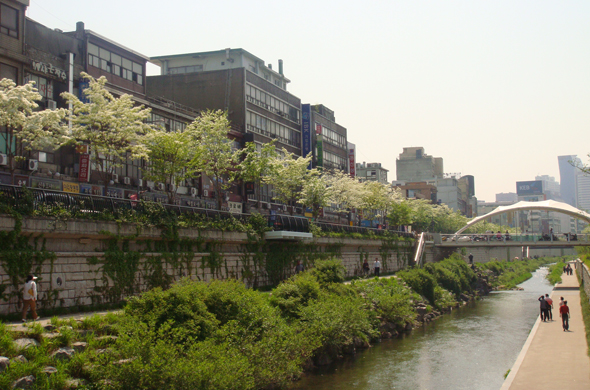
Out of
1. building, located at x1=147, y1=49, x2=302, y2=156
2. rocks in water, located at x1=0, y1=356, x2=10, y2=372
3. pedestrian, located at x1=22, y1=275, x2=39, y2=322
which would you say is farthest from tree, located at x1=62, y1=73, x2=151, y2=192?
building, located at x1=147, y1=49, x2=302, y2=156

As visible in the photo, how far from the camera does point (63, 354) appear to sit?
15914 mm

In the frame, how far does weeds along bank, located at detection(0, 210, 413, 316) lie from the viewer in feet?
67.3

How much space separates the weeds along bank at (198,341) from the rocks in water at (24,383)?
0.13ft

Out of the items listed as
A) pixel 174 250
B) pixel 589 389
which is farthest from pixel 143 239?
pixel 589 389

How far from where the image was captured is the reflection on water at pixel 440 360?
76.0ft

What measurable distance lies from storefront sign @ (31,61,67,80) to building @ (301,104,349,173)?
39566 mm

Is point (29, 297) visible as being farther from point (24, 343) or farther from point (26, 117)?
point (26, 117)

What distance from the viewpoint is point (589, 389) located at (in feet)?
58.0

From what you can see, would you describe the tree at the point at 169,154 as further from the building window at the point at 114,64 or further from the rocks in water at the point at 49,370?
the rocks in water at the point at 49,370

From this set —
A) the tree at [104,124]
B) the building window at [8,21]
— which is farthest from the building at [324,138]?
the tree at [104,124]

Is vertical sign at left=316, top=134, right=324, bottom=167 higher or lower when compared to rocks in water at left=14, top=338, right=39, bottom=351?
higher

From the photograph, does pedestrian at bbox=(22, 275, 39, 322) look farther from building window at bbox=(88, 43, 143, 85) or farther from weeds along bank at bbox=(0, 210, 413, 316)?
building window at bbox=(88, 43, 143, 85)

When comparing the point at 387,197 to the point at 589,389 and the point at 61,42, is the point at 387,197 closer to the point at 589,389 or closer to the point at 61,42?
the point at 61,42

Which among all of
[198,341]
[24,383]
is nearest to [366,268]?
[198,341]
